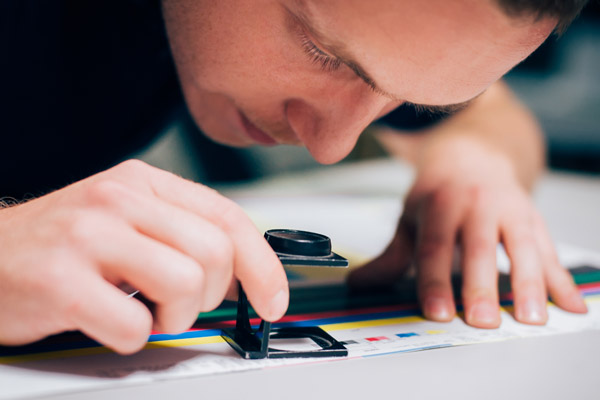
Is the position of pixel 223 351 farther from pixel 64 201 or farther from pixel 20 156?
pixel 20 156

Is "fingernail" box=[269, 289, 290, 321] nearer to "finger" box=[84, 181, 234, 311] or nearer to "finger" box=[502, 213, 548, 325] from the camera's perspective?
"finger" box=[84, 181, 234, 311]

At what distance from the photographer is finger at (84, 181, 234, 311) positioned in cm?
42

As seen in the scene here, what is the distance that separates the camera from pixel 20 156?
91 cm

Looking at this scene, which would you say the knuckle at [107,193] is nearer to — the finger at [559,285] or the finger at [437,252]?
the finger at [437,252]

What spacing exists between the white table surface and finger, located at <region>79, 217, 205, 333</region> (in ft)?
0.24

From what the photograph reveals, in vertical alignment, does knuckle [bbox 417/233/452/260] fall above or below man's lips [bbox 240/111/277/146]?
below

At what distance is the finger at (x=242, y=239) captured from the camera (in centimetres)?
45

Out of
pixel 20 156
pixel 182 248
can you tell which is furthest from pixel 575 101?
pixel 182 248

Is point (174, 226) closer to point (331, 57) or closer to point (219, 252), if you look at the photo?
point (219, 252)

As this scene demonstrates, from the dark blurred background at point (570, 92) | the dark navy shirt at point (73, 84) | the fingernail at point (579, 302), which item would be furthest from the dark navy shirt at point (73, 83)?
the dark blurred background at point (570, 92)

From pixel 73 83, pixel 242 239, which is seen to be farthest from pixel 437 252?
pixel 73 83

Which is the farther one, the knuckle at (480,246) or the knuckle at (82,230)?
the knuckle at (480,246)

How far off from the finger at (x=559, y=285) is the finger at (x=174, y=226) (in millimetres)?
451

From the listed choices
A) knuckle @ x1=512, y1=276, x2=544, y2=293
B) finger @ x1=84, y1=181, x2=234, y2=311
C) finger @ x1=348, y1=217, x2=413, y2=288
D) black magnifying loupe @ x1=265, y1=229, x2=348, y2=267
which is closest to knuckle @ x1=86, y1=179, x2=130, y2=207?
finger @ x1=84, y1=181, x2=234, y2=311
